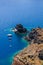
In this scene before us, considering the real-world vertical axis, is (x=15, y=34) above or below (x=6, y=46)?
above

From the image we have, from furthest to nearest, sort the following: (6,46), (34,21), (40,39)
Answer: (34,21) < (6,46) < (40,39)

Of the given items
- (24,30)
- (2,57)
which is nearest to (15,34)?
(24,30)

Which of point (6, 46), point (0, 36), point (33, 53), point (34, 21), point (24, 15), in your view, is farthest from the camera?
point (24, 15)

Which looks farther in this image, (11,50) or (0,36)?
(0,36)

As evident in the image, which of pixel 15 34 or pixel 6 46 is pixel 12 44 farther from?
pixel 15 34

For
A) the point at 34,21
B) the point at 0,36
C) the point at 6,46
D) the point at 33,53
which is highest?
the point at 34,21

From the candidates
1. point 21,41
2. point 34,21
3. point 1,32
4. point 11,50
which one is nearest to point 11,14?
point 34,21

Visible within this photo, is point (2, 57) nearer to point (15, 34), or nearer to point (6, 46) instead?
point (6, 46)
